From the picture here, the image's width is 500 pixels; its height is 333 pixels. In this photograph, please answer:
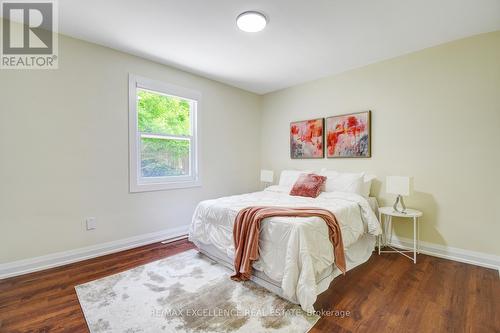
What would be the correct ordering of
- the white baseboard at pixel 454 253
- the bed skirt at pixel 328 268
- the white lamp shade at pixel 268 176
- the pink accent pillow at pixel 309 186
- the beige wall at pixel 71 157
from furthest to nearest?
the white lamp shade at pixel 268 176 < the pink accent pillow at pixel 309 186 < the white baseboard at pixel 454 253 < the beige wall at pixel 71 157 < the bed skirt at pixel 328 268

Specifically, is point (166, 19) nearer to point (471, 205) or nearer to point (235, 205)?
point (235, 205)

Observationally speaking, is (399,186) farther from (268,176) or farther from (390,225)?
(268,176)

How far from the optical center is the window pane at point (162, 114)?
10.7 feet

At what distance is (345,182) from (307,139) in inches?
46.0

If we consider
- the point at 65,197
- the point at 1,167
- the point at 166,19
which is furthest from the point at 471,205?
the point at 1,167

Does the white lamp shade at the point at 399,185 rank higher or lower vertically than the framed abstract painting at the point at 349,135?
lower

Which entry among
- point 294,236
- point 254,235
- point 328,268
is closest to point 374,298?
point 328,268

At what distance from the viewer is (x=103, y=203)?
2848 mm

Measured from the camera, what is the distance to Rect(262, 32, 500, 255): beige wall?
2527 millimetres

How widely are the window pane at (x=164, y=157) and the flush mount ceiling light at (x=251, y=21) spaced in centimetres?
199

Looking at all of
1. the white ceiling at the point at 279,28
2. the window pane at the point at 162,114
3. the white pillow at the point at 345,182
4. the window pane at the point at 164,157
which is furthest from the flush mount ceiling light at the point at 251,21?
the white pillow at the point at 345,182

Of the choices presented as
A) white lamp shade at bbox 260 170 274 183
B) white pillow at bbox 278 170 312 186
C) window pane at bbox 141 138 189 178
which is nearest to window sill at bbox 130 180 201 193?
window pane at bbox 141 138 189 178

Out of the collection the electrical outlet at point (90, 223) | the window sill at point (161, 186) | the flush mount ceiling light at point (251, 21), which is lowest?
the electrical outlet at point (90, 223)

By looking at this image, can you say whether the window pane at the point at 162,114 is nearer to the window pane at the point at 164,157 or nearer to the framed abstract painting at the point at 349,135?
the window pane at the point at 164,157
